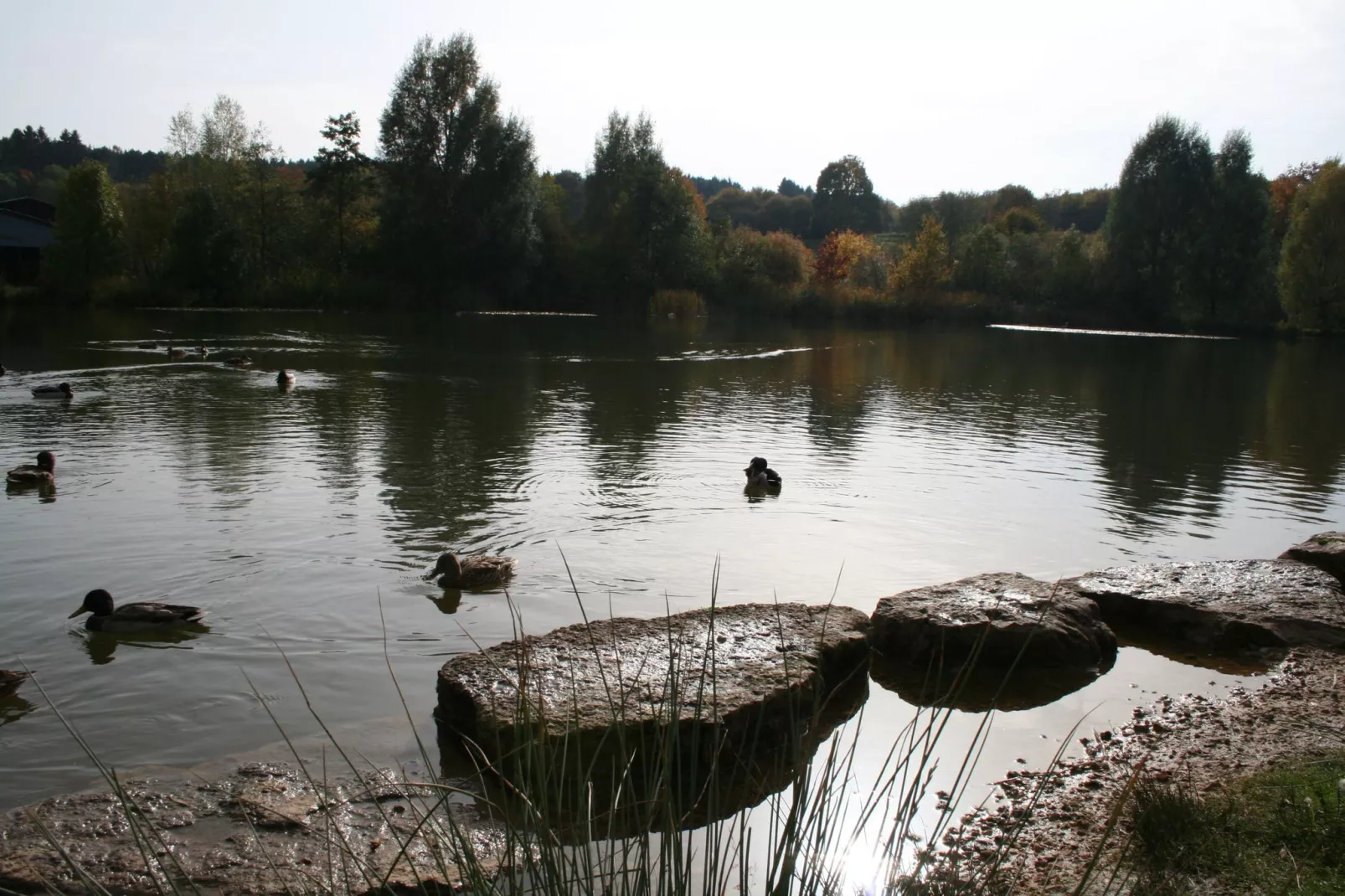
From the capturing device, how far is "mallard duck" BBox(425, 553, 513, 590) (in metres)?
8.20

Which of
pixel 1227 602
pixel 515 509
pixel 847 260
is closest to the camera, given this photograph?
pixel 1227 602

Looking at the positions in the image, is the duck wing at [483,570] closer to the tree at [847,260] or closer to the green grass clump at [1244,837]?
the green grass clump at [1244,837]

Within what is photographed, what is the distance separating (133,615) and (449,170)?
53.5 meters

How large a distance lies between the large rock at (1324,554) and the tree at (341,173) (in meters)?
57.5

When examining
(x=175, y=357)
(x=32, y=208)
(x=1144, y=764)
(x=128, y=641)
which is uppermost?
(x=32, y=208)

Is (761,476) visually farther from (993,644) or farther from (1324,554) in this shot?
(1324,554)

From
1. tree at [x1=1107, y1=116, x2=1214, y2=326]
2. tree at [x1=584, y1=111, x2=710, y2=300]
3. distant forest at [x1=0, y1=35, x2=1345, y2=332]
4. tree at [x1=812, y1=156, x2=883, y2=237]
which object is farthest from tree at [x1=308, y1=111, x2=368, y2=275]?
tree at [x1=812, y1=156, x2=883, y2=237]

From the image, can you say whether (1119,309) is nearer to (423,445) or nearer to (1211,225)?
(1211,225)

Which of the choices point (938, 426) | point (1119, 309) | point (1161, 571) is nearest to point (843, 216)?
point (1119, 309)

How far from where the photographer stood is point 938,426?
62.4 feet

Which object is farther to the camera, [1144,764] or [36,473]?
[36,473]

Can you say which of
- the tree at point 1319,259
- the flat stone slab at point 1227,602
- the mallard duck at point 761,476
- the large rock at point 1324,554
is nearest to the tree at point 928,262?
the tree at point 1319,259

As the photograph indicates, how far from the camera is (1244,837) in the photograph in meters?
4.22

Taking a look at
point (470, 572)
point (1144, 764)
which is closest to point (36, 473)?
point (470, 572)
